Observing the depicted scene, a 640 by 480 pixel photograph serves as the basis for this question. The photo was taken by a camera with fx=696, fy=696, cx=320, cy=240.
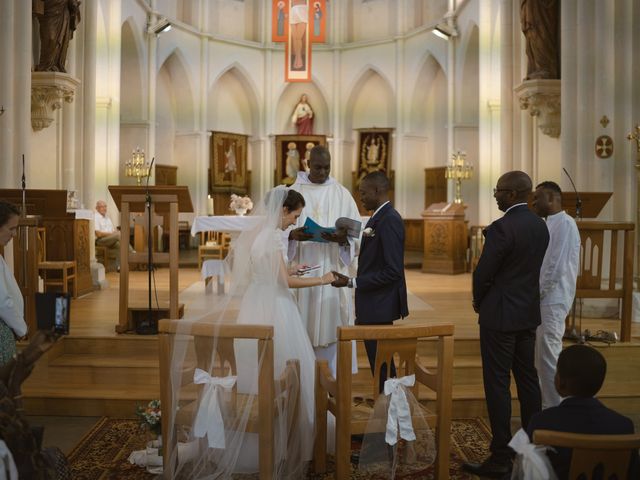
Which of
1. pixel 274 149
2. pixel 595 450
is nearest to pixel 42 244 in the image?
pixel 595 450

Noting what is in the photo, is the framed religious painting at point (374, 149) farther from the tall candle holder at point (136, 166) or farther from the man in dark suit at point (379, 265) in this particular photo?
the man in dark suit at point (379, 265)

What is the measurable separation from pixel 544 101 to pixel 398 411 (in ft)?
25.2

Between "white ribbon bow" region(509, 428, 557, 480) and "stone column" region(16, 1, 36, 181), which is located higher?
"stone column" region(16, 1, 36, 181)

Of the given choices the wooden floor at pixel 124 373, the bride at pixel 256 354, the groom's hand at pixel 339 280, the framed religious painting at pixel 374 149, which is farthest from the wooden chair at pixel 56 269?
the framed religious painting at pixel 374 149

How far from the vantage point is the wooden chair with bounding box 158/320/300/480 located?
3205 millimetres

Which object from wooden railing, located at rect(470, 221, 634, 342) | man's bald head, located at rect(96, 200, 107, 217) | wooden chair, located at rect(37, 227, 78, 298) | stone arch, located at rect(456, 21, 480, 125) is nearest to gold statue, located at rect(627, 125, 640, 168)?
wooden railing, located at rect(470, 221, 634, 342)

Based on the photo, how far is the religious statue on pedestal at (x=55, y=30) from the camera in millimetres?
9375

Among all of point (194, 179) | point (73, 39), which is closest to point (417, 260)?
point (194, 179)

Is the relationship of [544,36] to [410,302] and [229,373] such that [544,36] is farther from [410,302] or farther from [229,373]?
[229,373]

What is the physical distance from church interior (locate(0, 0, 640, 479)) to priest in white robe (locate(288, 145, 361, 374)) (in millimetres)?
787

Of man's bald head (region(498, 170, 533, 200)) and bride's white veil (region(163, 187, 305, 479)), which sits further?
man's bald head (region(498, 170, 533, 200))

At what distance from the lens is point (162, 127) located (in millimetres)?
18766

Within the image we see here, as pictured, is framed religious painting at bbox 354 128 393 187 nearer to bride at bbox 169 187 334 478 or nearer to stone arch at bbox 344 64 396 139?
stone arch at bbox 344 64 396 139

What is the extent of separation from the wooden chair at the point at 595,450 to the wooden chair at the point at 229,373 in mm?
1410
